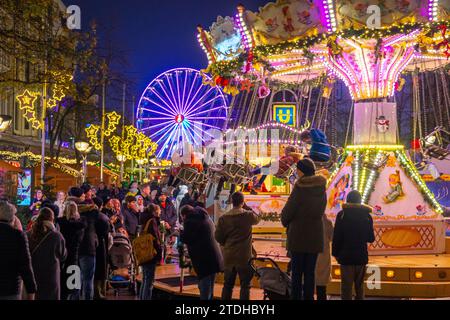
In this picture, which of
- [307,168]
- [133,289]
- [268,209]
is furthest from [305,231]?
[268,209]

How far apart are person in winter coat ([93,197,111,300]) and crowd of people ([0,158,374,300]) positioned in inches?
0.6

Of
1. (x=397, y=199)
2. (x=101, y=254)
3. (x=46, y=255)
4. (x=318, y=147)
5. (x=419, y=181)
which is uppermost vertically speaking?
(x=318, y=147)

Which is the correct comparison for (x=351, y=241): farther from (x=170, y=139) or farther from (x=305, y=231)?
(x=170, y=139)

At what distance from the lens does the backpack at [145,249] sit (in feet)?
31.6

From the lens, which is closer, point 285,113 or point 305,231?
point 305,231

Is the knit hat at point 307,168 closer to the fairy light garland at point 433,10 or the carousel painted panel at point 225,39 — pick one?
the fairy light garland at point 433,10

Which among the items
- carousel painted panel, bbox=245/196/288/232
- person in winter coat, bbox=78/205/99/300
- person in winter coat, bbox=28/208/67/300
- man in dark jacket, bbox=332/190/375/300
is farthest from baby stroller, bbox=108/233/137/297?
carousel painted panel, bbox=245/196/288/232

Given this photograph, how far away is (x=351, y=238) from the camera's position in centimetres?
839

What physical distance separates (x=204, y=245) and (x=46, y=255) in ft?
6.63

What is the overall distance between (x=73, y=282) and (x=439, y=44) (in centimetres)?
828

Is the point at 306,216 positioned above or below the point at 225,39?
below

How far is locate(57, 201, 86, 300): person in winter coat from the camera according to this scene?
899 cm

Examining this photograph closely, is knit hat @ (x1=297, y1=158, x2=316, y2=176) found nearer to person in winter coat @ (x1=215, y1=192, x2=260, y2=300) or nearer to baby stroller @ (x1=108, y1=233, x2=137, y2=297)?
person in winter coat @ (x1=215, y1=192, x2=260, y2=300)
